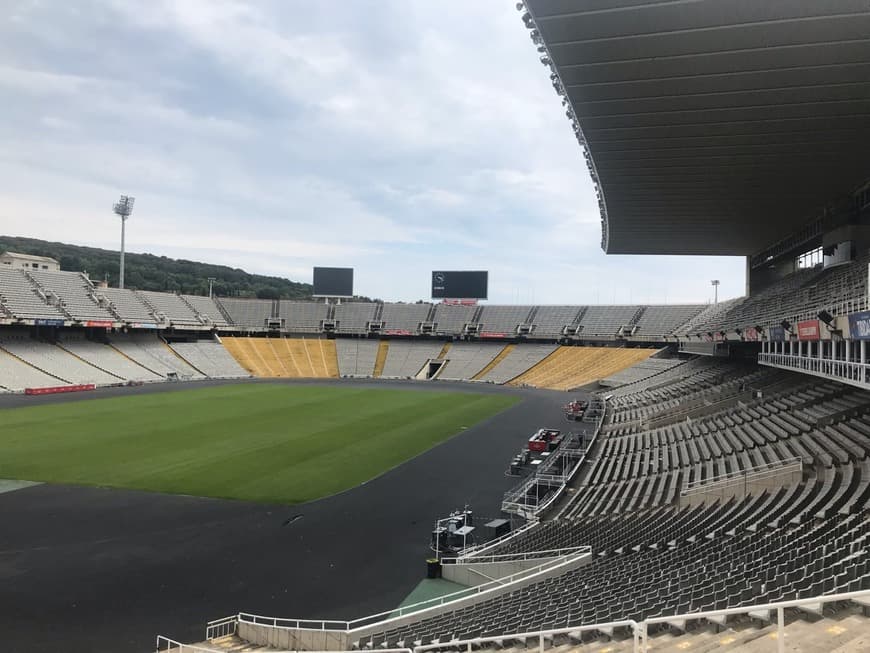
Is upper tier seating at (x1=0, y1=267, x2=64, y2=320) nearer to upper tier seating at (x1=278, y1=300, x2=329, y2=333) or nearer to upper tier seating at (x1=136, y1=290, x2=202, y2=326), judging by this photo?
upper tier seating at (x1=136, y1=290, x2=202, y2=326)

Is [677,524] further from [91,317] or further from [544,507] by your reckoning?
[91,317]

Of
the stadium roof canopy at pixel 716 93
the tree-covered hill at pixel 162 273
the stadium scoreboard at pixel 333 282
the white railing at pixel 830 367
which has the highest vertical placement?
the tree-covered hill at pixel 162 273

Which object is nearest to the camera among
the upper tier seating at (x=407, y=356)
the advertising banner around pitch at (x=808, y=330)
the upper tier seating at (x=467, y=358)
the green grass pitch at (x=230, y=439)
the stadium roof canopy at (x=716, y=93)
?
the stadium roof canopy at (x=716, y=93)

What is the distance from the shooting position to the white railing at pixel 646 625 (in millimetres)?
4152

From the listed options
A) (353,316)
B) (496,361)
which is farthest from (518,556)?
(353,316)

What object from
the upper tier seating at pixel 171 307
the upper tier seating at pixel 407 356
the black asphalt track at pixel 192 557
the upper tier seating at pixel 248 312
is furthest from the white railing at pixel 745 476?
the upper tier seating at pixel 248 312

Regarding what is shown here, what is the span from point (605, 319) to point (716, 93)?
59.6 metres

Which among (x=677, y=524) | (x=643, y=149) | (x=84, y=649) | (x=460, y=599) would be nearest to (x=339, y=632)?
(x=460, y=599)

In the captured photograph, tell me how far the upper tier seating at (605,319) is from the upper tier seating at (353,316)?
28831mm

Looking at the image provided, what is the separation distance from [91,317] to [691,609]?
64482 millimetres

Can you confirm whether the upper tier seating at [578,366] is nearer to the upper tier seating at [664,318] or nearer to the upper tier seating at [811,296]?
the upper tier seating at [664,318]

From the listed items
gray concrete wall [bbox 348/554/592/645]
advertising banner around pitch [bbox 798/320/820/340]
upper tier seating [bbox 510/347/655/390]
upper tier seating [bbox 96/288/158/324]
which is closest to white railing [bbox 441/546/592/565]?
gray concrete wall [bbox 348/554/592/645]

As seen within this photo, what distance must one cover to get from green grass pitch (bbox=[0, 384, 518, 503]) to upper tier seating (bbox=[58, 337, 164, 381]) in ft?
39.0

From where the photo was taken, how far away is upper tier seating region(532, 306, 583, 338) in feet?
241
